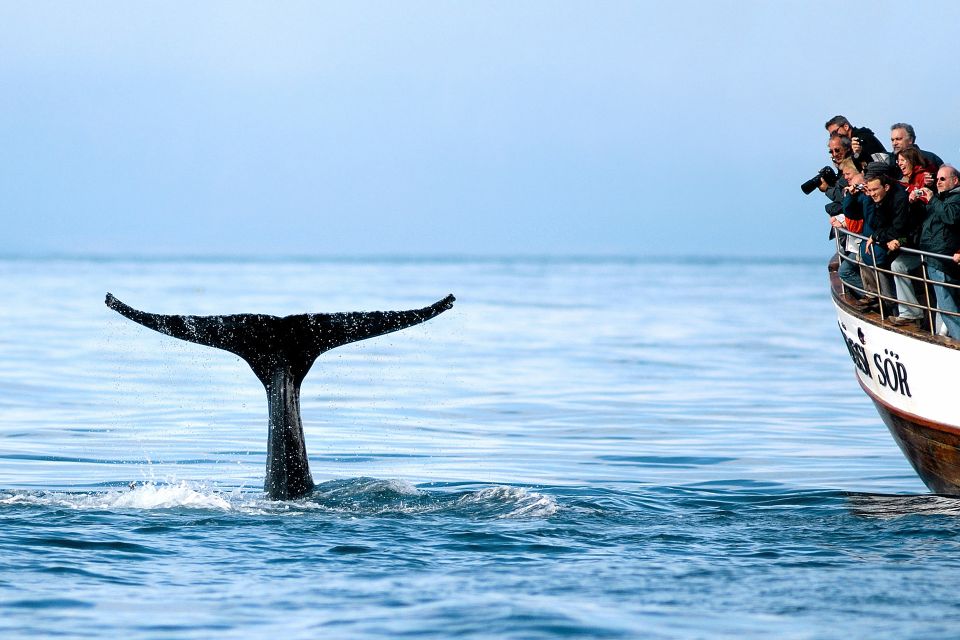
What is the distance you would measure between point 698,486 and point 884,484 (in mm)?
2019

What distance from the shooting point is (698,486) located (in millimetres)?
14109

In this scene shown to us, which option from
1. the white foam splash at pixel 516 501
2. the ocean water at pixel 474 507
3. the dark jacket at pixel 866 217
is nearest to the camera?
the ocean water at pixel 474 507

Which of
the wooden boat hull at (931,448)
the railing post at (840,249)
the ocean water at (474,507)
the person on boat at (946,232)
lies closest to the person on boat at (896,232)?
the person on boat at (946,232)

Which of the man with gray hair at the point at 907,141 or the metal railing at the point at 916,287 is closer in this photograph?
the metal railing at the point at 916,287

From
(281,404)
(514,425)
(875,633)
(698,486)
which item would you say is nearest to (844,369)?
(514,425)

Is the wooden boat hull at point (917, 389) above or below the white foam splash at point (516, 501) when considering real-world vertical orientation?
above

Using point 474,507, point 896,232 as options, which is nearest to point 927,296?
point 896,232

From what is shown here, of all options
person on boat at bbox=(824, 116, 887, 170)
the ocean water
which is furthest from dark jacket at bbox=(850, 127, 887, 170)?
the ocean water

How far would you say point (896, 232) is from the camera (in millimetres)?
12227

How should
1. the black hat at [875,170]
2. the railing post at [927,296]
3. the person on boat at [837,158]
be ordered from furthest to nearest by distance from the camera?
the person on boat at [837,158], the black hat at [875,170], the railing post at [927,296]

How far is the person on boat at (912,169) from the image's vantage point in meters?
12.7

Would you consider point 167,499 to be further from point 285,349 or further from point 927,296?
point 927,296

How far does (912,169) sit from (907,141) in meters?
0.27

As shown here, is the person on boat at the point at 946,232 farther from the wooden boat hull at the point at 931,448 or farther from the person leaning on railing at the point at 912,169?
the wooden boat hull at the point at 931,448
